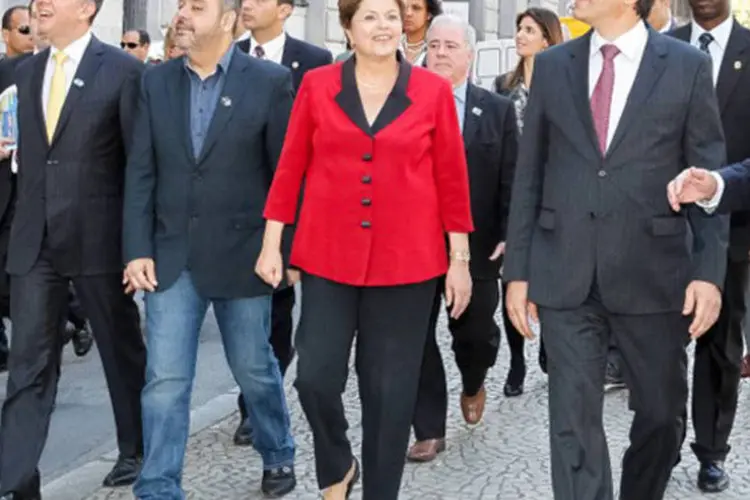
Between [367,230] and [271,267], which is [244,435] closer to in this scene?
[271,267]

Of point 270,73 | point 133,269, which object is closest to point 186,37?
point 270,73

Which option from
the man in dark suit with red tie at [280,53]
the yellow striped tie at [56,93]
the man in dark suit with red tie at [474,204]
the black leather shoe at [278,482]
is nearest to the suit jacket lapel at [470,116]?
the man in dark suit with red tie at [474,204]

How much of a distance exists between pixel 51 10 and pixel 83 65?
0.25m

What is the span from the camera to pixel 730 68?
641cm

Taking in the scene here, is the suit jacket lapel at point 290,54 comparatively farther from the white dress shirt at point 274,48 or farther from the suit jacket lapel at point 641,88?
the suit jacket lapel at point 641,88

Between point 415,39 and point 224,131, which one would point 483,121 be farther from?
point 224,131

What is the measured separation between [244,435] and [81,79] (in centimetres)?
192

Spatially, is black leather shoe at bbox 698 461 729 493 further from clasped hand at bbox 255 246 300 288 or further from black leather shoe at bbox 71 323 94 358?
black leather shoe at bbox 71 323 94 358

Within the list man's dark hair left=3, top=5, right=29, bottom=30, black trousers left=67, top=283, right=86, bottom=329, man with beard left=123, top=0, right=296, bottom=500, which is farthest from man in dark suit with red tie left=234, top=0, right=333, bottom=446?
man's dark hair left=3, top=5, right=29, bottom=30

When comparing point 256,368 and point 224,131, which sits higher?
point 224,131

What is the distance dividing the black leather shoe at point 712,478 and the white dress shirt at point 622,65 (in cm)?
201

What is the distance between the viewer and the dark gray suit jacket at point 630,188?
16.8 ft

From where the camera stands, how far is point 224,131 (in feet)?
20.0

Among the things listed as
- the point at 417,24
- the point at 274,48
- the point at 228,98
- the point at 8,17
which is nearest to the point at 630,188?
the point at 228,98
